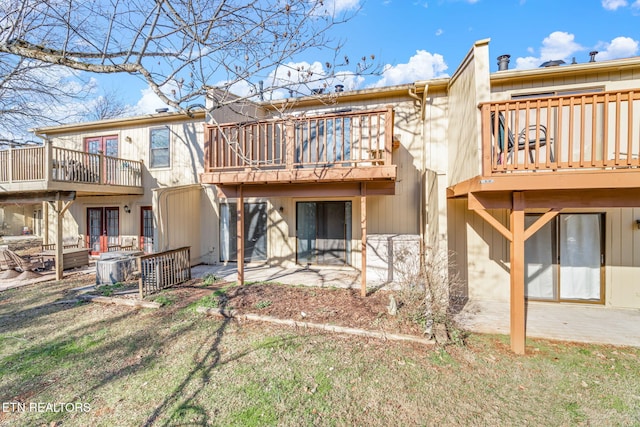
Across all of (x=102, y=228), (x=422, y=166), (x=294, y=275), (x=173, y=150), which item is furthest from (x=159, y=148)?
(x=422, y=166)

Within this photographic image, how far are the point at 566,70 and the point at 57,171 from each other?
12797 millimetres

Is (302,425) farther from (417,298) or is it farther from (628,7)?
(628,7)

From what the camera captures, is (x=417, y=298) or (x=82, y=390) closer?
(x=82, y=390)

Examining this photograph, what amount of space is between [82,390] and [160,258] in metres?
3.73

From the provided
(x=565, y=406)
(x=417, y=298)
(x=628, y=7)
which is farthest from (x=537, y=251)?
(x=628, y=7)

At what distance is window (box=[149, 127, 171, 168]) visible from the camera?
33.6 feet

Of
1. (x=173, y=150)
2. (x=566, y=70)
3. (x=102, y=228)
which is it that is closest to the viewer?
(x=566, y=70)

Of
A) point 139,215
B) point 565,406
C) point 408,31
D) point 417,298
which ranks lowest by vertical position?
point 565,406

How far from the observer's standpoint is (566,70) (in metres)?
5.82

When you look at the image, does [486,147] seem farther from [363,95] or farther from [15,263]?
[15,263]

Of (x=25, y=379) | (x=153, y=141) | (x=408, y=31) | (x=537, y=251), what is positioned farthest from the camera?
(x=153, y=141)

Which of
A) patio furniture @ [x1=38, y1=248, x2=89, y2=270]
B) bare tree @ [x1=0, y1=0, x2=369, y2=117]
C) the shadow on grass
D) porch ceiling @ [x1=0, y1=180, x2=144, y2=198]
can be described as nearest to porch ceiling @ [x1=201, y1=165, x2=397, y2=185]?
bare tree @ [x1=0, y1=0, x2=369, y2=117]

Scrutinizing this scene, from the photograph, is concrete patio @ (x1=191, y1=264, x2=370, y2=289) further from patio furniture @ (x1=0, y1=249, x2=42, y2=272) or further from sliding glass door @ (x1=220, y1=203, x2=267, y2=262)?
patio furniture @ (x1=0, y1=249, x2=42, y2=272)

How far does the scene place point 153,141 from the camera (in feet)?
34.1
